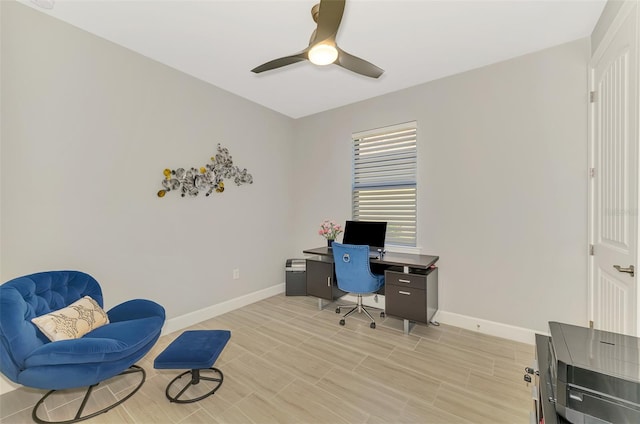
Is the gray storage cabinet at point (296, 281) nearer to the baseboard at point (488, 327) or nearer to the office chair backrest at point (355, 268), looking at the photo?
the office chair backrest at point (355, 268)

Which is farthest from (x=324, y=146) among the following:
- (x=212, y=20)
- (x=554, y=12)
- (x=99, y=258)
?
(x=99, y=258)

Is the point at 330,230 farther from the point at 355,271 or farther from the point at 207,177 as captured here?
the point at 207,177

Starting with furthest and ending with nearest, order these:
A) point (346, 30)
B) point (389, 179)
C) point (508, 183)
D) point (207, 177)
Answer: point (389, 179), point (207, 177), point (508, 183), point (346, 30)

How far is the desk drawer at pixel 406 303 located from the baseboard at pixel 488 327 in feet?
1.78

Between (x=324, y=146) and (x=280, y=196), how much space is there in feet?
3.48

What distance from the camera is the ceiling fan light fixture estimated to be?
1.75m

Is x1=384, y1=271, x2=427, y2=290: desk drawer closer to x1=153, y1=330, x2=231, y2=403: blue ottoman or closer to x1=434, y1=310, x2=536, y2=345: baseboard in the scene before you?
x1=434, y1=310, x2=536, y2=345: baseboard

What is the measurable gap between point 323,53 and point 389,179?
2.06 metres

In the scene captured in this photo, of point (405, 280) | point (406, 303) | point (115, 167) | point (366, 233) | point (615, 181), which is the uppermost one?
point (115, 167)

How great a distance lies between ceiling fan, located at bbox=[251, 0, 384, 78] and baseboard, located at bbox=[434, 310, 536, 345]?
8.80 feet

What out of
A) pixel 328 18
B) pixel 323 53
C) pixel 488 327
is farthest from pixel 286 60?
pixel 488 327

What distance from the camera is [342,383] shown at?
6.67 ft

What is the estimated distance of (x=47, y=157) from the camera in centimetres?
211

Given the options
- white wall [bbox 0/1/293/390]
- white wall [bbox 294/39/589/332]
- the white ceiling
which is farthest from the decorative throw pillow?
white wall [bbox 294/39/589/332]
